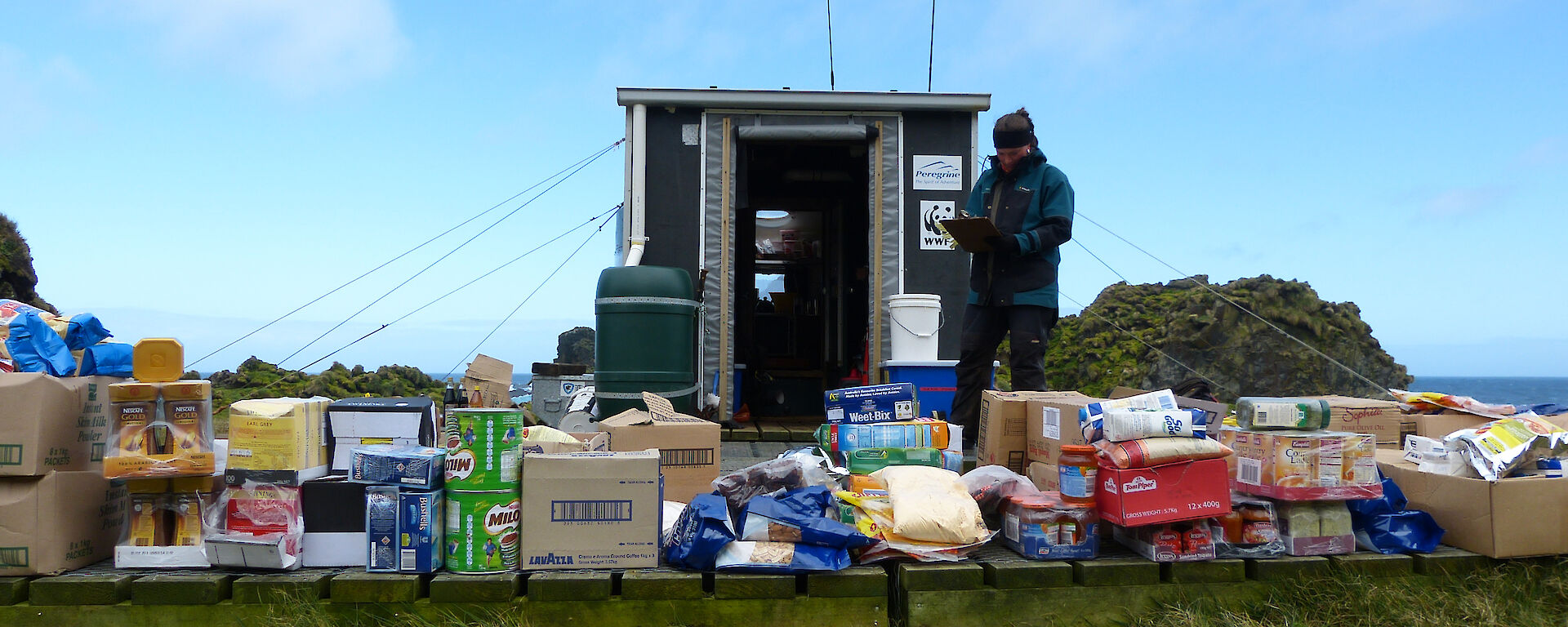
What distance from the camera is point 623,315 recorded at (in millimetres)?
5391

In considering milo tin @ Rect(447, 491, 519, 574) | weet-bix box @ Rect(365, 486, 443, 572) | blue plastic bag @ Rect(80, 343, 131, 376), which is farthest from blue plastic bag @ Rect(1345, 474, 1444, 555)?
blue plastic bag @ Rect(80, 343, 131, 376)

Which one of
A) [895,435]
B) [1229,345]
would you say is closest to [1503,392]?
[1229,345]

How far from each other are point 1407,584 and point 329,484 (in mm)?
3083

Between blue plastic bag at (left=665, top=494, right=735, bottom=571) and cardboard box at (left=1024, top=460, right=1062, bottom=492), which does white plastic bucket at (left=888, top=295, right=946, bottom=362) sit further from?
blue plastic bag at (left=665, top=494, right=735, bottom=571)

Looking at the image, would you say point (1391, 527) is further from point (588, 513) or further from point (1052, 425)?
point (588, 513)

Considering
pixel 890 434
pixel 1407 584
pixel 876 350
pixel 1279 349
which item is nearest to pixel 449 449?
pixel 890 434

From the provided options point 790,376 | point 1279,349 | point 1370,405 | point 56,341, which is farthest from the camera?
point 1279,349

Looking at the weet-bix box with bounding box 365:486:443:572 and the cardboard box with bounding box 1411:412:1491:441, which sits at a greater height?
the cardboard box with bounding box 1411:412:1491:441

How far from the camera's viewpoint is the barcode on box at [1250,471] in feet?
8.76

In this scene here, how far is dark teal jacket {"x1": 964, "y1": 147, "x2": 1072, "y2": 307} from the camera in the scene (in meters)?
4.21

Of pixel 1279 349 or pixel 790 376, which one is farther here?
pixel 1279 349

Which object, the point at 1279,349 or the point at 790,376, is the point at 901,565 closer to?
the point at 790,376

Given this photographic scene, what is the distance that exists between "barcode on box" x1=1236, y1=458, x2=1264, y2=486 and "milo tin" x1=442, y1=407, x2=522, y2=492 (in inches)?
89.1

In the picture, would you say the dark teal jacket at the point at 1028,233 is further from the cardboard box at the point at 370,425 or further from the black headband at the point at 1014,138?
the cardboard box at the point at 370,425
